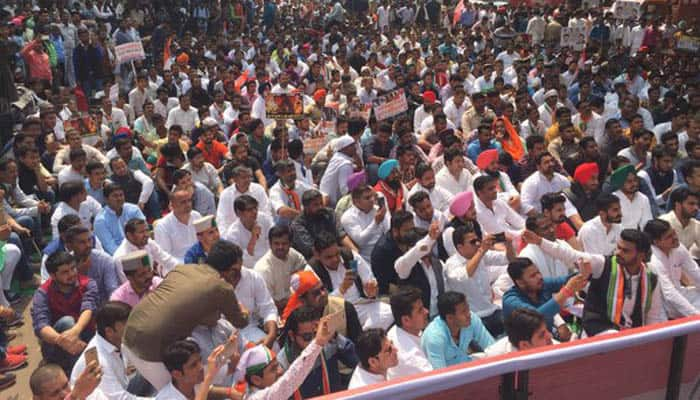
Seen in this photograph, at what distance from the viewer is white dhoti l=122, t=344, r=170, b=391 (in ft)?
12.8

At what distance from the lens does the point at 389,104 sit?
30.6 ft

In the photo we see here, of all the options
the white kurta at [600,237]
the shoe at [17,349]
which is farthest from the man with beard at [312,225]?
the shoe at [17,349]

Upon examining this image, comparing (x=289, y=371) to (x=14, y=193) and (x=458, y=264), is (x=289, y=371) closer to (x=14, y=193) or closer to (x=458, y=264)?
(x=458, y=264)

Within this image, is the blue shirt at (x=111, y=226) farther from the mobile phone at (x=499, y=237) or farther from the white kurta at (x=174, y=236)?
the mobile phone at (x=499, y=237)

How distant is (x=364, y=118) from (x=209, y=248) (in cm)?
394

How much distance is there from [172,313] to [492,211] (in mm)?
3536

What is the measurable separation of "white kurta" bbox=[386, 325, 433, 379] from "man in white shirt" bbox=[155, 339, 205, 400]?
106 cm

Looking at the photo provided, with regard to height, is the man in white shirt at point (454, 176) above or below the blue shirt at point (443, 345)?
below

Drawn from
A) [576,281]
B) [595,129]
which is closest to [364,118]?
[595,129]

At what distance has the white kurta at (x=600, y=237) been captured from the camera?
587cm

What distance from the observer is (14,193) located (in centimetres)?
712

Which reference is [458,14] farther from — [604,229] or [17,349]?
[17,349]

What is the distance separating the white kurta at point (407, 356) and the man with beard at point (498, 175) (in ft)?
10.3

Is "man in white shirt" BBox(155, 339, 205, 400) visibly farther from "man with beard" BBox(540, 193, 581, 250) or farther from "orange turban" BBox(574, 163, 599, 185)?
"orange turban" BBox(574, 163, 599, 185)
